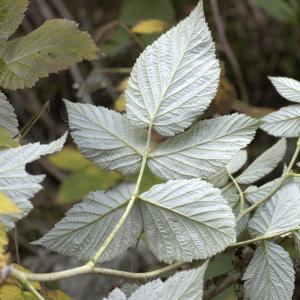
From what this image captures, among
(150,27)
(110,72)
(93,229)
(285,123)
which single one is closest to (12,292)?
(93,229)

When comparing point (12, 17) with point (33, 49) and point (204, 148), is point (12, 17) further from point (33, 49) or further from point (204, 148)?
point (204, 148)

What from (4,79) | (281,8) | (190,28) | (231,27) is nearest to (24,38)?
(4,79)

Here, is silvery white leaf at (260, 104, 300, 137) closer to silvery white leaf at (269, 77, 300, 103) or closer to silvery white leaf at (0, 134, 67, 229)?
silvery white leaf at (269, 77, 300, 103)

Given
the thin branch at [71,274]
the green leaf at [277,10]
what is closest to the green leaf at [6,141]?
the thin branch at [71,274]

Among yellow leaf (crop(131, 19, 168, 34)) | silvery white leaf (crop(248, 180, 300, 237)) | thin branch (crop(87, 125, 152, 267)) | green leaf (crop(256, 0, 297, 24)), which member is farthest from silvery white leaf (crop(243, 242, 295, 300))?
green leaf (crop(256, 0, 297, 24))

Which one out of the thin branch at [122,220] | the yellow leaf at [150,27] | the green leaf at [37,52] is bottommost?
the yellow leaf at [150,27]

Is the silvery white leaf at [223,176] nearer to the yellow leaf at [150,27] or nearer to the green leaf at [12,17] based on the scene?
the green leaf at [12,17]
